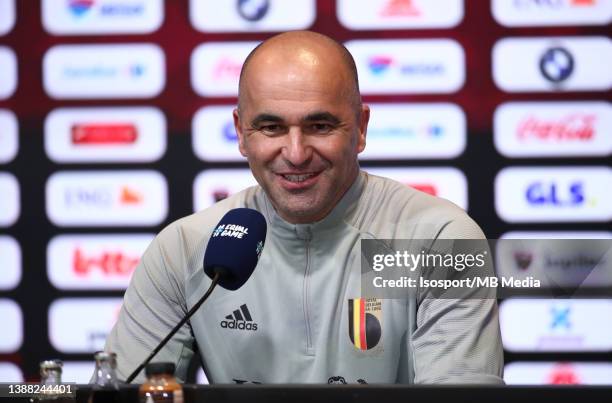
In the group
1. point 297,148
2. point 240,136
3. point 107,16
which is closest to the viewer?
point 297,148

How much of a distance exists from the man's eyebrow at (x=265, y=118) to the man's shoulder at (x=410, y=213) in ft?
0.84

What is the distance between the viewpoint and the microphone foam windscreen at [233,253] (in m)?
1.39

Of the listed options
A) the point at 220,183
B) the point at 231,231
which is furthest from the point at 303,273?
the point at 220,183

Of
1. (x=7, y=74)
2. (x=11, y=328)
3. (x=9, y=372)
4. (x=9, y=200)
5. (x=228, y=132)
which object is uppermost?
(x=7, y=74)

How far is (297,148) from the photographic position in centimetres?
173

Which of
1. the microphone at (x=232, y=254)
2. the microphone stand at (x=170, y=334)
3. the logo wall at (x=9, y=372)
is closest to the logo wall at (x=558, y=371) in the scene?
the logo wall at (x=9, y=372)

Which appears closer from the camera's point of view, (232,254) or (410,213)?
(232,254)

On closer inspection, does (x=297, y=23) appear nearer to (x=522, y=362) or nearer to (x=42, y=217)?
(x=42, y=217)

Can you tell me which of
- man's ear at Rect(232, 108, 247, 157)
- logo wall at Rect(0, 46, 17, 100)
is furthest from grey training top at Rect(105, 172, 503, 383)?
logo wall at Rect(0, 46, 17, 100)

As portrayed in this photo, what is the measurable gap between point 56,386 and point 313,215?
71 cm

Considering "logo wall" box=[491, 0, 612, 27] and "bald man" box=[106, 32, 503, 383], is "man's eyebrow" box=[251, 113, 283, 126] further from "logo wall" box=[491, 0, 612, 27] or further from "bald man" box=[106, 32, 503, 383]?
"logo wall" box=[491, 0, 612, 27]

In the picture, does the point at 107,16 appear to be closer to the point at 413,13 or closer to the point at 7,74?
the point at 7,74

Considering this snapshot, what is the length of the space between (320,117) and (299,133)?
5cm

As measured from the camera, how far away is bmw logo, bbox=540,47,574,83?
2857 mm
